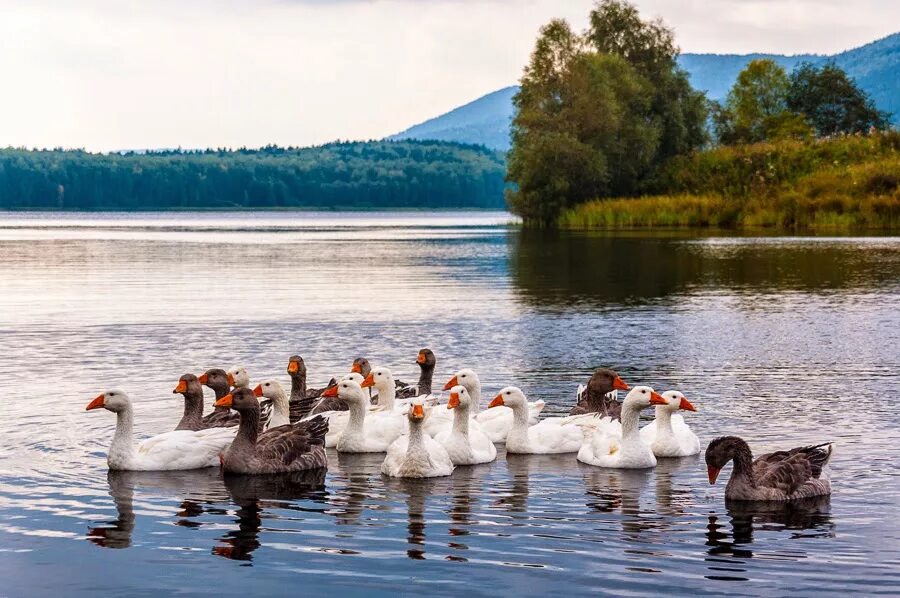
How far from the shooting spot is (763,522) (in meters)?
13.6

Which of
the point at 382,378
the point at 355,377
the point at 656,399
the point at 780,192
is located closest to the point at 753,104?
the point at 780,192

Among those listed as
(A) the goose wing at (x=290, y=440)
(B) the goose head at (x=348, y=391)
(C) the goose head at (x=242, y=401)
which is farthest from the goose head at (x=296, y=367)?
(C) the goose head at (x=242, y=401)

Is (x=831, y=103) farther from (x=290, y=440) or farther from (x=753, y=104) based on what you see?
(x=290, y=440)

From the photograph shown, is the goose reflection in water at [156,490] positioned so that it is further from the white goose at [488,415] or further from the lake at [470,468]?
the white goose at [488,415]

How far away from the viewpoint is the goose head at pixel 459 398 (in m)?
16.2

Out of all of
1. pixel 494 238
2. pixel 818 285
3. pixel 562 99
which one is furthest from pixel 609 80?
pixel 818 285

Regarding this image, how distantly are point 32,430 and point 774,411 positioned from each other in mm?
10317

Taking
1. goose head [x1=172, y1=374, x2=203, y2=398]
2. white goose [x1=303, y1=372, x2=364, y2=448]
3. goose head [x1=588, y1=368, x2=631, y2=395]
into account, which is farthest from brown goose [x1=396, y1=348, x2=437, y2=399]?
goose head [x1=172, y1=374, x2=203, y2=398]

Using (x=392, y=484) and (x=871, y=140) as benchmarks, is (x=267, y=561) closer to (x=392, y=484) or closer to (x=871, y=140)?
(x=392, y=484)

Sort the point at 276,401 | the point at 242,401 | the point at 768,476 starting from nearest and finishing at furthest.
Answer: the point at 768,476, the point at 242,401, the point at 276,401

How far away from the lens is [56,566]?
11.9m

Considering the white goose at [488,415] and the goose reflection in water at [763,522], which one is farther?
the white goose at [488,415]

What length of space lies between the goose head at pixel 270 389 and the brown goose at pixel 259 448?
120cm

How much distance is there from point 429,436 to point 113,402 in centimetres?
386
